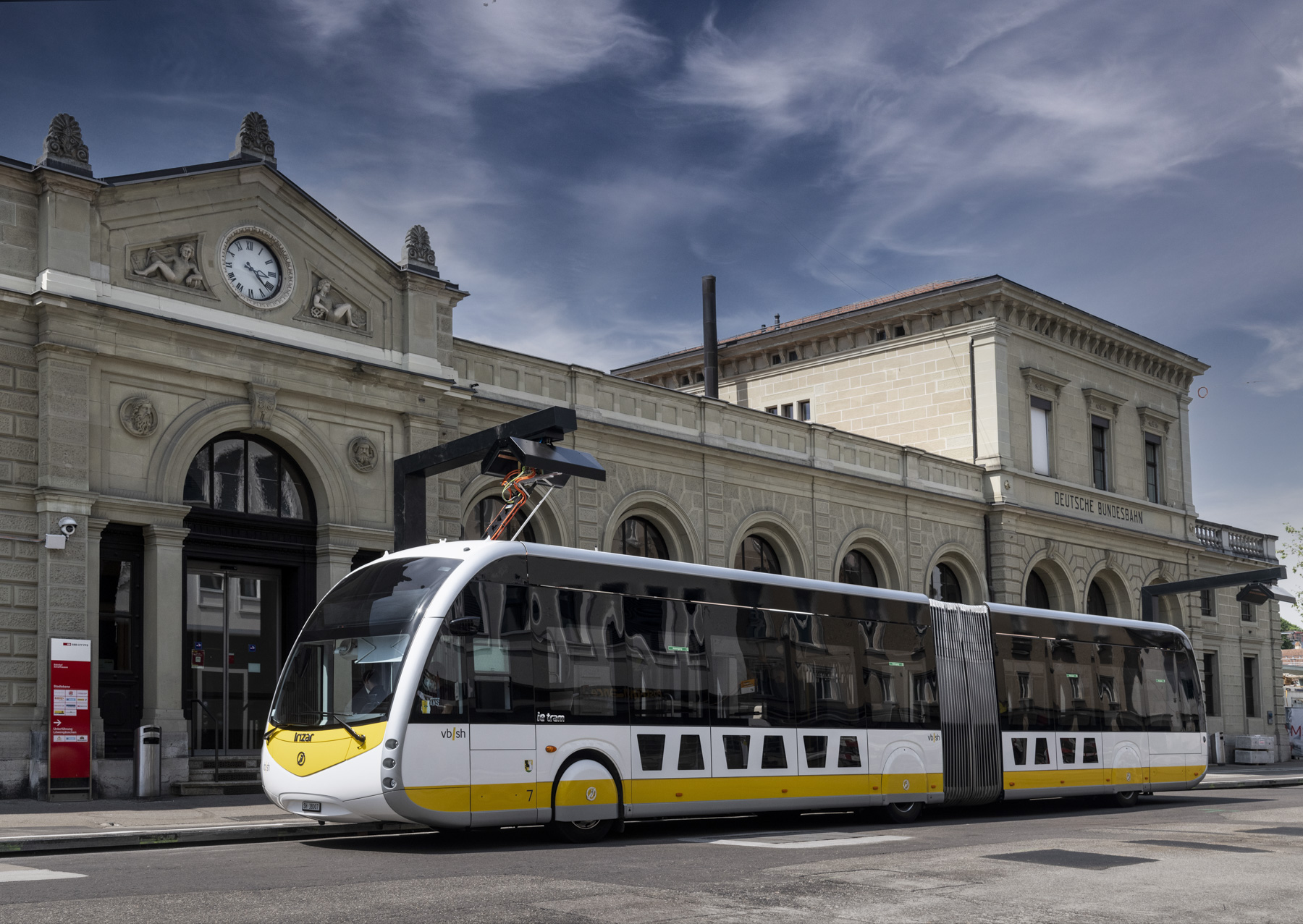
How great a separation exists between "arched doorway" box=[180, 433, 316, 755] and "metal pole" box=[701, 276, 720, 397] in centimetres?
1820

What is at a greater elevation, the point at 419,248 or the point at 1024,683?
the point at 419,248

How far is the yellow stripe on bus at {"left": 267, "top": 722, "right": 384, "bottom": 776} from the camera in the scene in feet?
41.5

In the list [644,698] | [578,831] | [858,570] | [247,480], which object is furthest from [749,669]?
[858,570]

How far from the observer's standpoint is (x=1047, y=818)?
60.6 feet

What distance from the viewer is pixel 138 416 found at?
760 inches

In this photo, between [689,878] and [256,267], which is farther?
[256,267]

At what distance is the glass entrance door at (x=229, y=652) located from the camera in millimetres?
20188

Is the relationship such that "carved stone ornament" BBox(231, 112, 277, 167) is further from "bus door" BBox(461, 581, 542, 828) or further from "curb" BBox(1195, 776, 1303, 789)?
"curb" BBox(1195, 776, 1303, 789)

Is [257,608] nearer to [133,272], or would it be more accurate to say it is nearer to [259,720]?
[259,720]

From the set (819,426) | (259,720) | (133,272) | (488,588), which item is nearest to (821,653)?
(488,588)

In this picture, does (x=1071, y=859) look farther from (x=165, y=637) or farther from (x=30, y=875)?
(x=165, y=637)

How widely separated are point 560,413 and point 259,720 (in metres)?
7.67

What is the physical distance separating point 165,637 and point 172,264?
535 centimetres

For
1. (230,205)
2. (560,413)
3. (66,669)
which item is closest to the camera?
(560,413)
